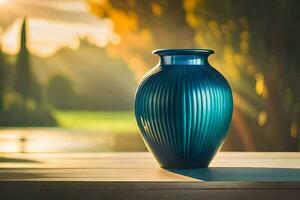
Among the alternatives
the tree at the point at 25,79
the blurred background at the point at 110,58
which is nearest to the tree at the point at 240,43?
the blurred background at the point at 110,58

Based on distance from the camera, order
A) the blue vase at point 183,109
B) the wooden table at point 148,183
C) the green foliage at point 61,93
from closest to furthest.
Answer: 1. the wooden table at point 148,183
2. the blue vase at point 183,109
3. the green foliage at point 61,93

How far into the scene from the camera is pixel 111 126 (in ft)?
6.35

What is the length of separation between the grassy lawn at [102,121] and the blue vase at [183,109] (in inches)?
25.1

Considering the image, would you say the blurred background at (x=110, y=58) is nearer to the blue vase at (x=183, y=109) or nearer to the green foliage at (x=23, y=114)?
the green foliage at (x=23, y=114)

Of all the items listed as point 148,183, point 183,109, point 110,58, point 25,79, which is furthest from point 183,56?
point 25,79

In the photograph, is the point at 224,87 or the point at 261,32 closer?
the point at 224,87

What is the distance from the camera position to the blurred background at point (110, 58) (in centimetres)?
192

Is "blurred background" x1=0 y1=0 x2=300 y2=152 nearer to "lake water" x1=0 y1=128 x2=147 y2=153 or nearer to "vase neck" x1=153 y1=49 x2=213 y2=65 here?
"lake water" x1=0 y1=128 x2=147 y2=153

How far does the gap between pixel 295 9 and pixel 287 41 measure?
0.32ft

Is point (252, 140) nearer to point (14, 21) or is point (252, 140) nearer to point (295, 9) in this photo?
point (295, 9)

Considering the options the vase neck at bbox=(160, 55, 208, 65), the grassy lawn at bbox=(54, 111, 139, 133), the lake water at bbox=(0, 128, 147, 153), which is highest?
the vase neck at bbox=(160, 55, 208, 65)

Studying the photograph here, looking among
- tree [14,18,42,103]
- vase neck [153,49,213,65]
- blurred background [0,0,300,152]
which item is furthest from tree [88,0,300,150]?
vase neck [153,49,213,65]

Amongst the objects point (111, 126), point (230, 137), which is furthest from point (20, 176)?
point (230, 137)

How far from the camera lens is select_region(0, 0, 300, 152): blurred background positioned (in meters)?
1.92
